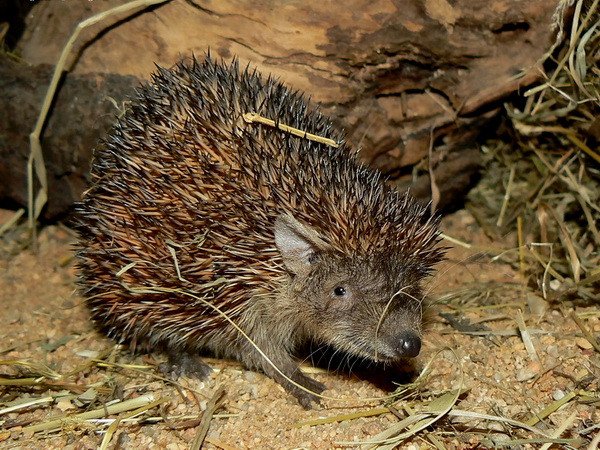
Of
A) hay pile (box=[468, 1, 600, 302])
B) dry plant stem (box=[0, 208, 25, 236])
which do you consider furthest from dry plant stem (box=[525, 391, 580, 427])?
dry plant stem (box=[0, 208, 25, 236])

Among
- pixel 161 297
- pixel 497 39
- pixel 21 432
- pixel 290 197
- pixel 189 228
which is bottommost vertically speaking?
pixel 21 432

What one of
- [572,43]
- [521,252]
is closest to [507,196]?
[521,252]

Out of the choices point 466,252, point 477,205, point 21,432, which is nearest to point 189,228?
point 21,432

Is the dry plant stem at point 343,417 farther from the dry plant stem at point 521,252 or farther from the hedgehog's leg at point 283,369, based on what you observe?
the dry plant stem at point 521,252

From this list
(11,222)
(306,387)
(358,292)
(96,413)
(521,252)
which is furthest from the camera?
(11,222)

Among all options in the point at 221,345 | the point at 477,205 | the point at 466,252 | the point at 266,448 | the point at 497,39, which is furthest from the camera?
the point at 477,205

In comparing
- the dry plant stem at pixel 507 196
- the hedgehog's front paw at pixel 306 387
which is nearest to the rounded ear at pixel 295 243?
the hedgehog's front paw at pixel 306 387

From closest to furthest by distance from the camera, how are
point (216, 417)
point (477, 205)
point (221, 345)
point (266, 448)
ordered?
1. point (266, 448)
2. point (216, 417)
3. point (221, 345)
4. point (477, 205)

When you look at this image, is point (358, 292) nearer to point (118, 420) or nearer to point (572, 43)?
point (118, 420)

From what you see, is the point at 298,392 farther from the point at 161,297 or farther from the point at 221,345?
the point at 161,297
